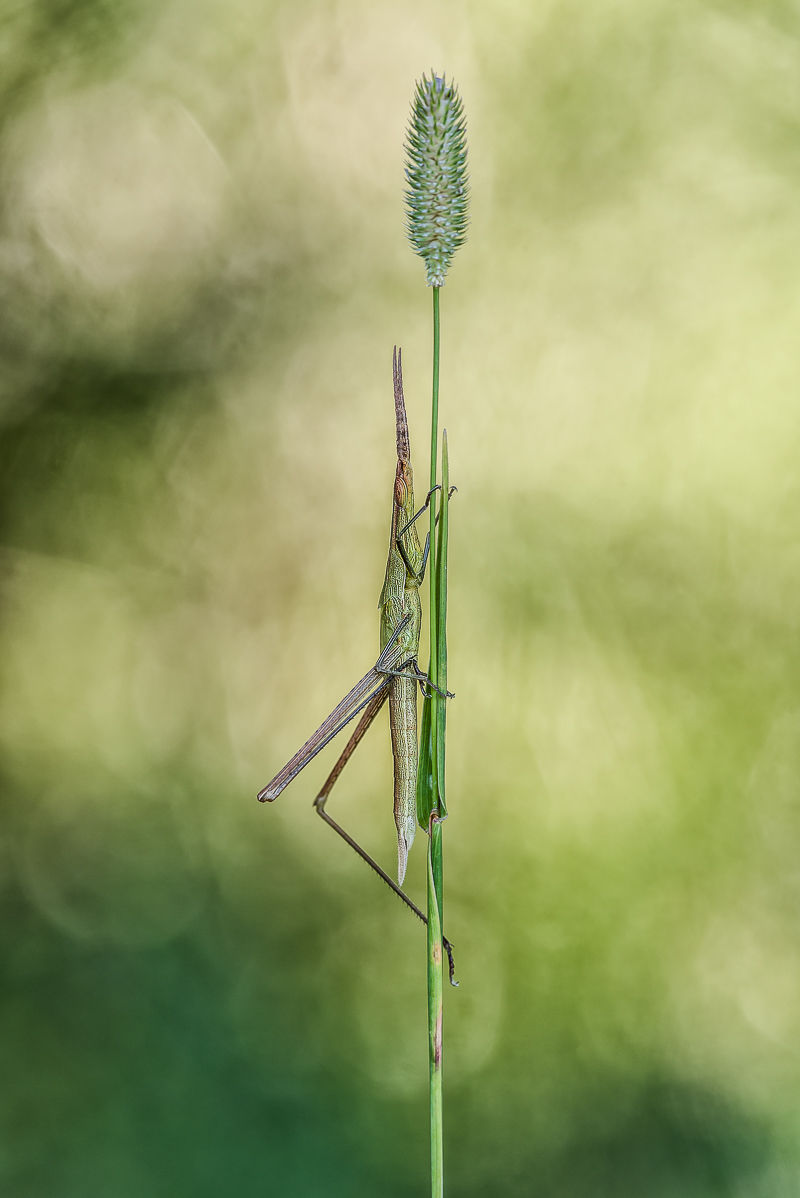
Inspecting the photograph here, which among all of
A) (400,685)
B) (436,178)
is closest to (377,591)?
(400,685)

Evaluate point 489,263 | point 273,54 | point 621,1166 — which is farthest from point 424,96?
point 621,1166

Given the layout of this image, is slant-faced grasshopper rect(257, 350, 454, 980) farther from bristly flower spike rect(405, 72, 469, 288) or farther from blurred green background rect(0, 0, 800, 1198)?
blurred green background rect(0, 0, 800, 1198)

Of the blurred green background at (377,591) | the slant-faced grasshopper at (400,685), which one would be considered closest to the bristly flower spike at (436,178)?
the slant-faced grasshopper at (400,685)

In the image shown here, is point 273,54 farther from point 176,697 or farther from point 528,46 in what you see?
point 176,697

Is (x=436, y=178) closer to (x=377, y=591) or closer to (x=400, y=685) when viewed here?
(x=400, y=685)

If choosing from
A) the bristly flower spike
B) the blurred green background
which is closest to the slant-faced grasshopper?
the bristly flower spike
